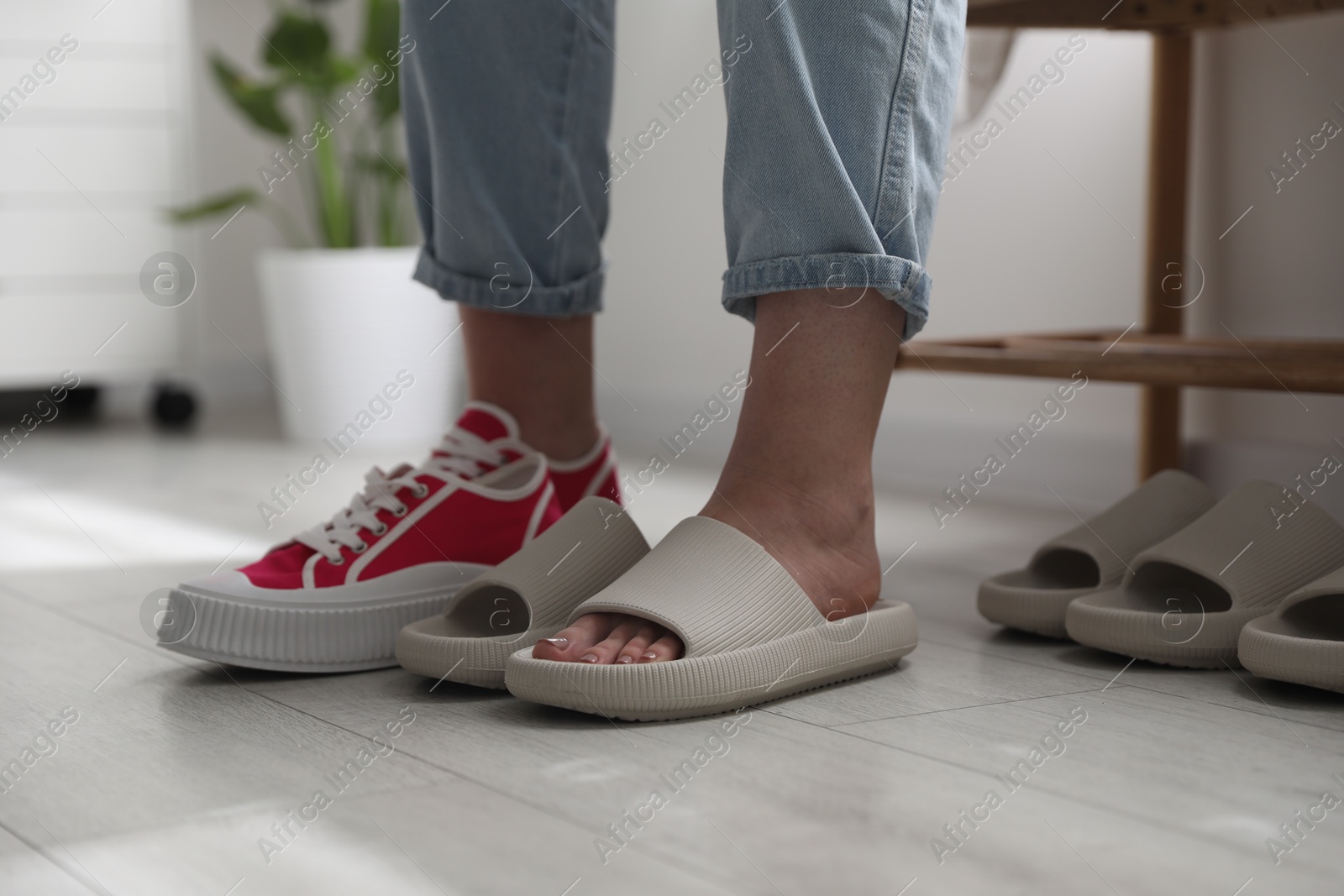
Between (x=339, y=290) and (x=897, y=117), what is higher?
(x=897, y=117)

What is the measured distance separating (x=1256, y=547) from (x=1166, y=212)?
24.5 inches

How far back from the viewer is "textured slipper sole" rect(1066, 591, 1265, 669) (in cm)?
74

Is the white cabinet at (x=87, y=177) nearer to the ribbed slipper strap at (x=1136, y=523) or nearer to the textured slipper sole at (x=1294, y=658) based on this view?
the ribbed slipper strap at (x=1136, y=523)

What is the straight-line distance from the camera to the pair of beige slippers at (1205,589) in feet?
2.27

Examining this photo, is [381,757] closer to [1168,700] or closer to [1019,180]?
[1168,700]

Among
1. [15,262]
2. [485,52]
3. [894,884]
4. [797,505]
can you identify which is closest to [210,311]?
[15,262]

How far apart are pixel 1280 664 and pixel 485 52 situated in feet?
1.93

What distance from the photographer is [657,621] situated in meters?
0.65

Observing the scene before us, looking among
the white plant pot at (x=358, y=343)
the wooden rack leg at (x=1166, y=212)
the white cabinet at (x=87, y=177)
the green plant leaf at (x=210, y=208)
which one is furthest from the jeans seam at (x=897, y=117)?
the white cabinet at (x=87, y=177)

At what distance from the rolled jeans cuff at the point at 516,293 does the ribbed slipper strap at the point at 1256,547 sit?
39 centimetres

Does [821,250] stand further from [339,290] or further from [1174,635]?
[339,290]

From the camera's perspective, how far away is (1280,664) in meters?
0.68

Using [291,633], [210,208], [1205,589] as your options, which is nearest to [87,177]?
[210,208]

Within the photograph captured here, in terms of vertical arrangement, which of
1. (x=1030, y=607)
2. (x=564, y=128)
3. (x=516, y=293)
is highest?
(x=564, y=128)
